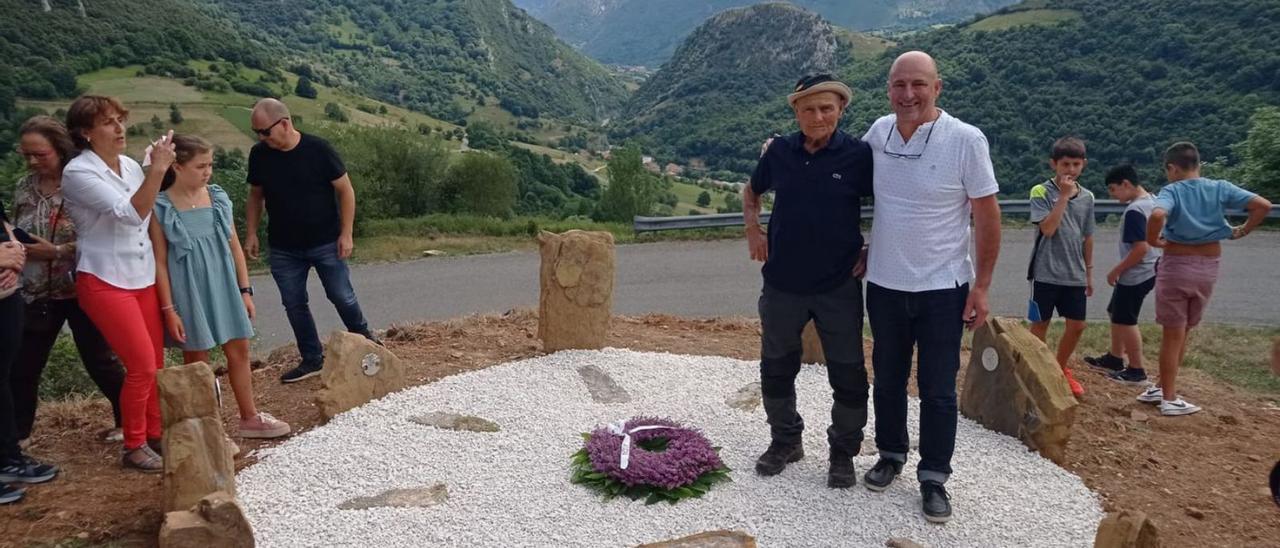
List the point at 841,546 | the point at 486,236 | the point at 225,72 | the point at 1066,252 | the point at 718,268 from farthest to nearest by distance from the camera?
the point at 225,72 < the point at 486,236 < the point at 718,268 < the point at 1066,252 < the point at 841,546

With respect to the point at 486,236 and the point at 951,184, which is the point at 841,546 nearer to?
the point at 951,184

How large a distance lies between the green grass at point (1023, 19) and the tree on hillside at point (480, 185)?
111 feet

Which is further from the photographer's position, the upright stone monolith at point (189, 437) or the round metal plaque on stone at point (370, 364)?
the round metal plaque on stone at point (370, 364)

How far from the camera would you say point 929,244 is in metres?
3.76

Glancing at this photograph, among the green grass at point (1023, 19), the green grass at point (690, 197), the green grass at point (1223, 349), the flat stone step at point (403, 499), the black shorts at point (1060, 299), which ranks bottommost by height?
the green grass at point (690, 197)

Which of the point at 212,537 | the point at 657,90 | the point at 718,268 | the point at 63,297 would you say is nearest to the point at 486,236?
the point at 718,268

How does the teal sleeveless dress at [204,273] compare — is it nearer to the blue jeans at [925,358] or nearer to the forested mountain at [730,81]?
the blue jeans at [925,358]

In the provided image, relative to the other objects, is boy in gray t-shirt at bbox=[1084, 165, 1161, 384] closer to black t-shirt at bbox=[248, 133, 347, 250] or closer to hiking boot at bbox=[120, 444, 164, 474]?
black t-shirt at bbox=[248, 133, 347, 250]

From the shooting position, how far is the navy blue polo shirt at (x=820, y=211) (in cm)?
393

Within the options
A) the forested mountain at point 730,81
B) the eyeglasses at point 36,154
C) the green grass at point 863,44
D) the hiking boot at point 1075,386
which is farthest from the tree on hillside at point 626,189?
the green grass at point 863,44

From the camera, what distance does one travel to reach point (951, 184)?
3.69 metres

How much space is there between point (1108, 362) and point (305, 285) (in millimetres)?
6594

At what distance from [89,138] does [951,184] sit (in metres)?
4.29

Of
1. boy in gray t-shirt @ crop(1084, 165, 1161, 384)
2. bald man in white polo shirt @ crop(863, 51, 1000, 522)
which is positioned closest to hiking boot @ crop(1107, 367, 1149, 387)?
boy in gray t-shirt @ crop(1084, 165, 1161, 384)
